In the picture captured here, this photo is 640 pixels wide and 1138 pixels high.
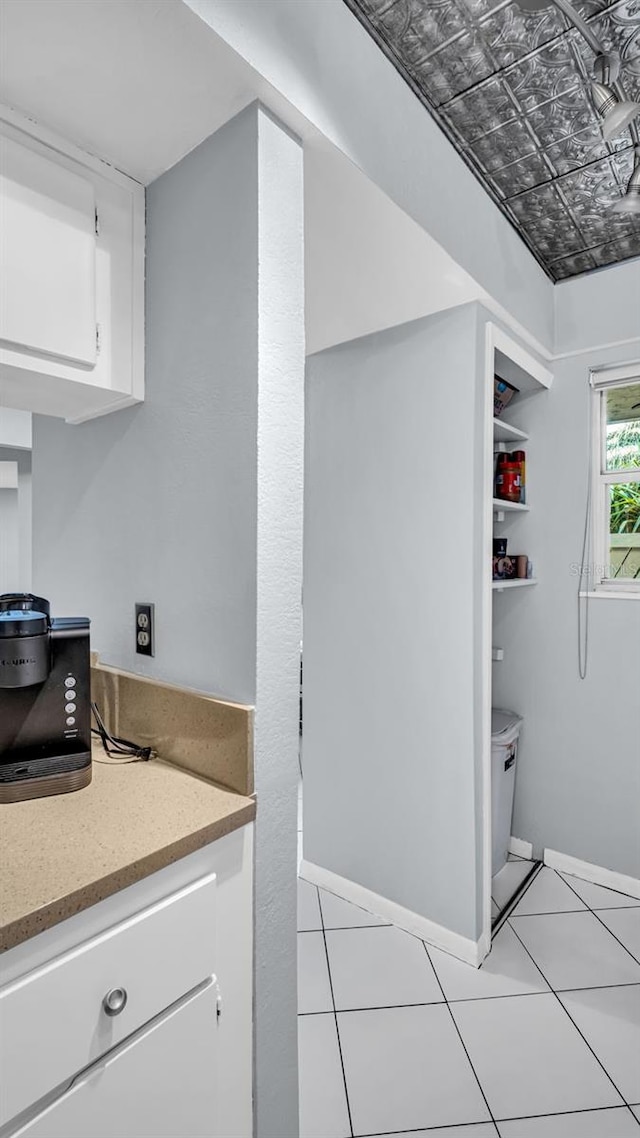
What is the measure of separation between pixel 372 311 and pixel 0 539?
2.44 m

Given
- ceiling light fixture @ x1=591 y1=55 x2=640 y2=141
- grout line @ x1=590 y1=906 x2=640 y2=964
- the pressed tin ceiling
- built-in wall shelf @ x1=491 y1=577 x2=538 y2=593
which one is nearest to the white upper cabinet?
the pressed tin ceiling

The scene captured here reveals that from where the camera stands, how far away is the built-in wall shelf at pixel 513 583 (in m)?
2.23

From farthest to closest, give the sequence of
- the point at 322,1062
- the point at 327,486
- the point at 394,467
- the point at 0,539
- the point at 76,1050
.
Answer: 1. the point at 0,539
2. the point at 327,486
3. the point at 394,467
4. the point at 322,1062
5. the point at 76,1050

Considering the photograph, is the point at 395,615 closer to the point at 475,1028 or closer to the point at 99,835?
the point at 475,1028

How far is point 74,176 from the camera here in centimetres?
117

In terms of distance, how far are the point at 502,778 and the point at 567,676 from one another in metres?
0.54

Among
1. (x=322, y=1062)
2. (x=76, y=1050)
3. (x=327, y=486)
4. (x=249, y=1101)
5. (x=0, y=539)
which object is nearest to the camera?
(x=76, y=1050)

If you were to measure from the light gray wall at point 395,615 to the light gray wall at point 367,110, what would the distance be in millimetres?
303

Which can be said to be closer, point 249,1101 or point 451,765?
point 249,1101

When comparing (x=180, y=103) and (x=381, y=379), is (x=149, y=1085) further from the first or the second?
(x=381, y=379)

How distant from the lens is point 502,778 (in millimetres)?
2496

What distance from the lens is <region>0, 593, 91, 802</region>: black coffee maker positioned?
3.37 feet

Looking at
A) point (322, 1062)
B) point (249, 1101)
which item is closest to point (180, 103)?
point (249, 1101)

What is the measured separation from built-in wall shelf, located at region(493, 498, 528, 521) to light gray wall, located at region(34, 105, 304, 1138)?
53.7 inches
